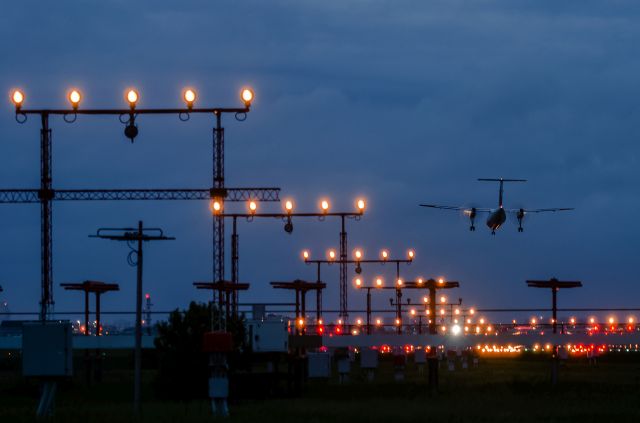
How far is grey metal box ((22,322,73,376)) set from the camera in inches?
1198

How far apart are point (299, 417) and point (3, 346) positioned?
Result: 75.9ft

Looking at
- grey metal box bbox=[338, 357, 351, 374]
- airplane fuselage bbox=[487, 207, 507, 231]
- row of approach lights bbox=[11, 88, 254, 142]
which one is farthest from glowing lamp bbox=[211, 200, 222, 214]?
airplane fuselage bbox=[487, 207, 507, 231]

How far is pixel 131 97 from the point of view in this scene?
38.1 m

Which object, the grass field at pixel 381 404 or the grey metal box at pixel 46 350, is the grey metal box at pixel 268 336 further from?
the grey metal box at pixel 46 350

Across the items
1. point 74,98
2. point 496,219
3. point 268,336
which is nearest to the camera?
point 74,98

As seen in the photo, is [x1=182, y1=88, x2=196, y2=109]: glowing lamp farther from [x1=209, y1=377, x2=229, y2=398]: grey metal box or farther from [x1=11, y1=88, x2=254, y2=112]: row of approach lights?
[x1=209, y1=377, x2=229, y2=398]: grey metal box

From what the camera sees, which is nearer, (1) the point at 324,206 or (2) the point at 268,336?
(2) the point at 268,336

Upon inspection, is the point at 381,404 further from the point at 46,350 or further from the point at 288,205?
the point at 288,205

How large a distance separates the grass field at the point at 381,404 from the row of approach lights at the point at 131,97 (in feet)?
29.0

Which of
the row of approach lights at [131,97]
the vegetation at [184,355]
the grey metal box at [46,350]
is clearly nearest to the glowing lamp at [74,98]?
the row of approach lights at [131,97]

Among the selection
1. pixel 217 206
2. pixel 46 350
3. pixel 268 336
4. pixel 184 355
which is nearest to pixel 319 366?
pixel 268 336

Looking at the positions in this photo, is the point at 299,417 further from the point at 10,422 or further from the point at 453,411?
the point at 10,422

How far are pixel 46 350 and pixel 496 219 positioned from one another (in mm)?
47284

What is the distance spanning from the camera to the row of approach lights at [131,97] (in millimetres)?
38125
